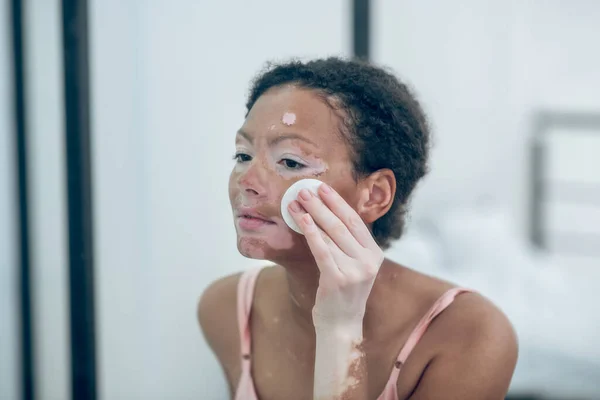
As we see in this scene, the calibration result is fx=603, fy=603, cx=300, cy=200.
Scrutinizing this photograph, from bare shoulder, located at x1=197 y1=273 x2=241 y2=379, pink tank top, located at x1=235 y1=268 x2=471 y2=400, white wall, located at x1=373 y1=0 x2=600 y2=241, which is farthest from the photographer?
white wall, located at x1=373 y1=0 x2=600 y2=241

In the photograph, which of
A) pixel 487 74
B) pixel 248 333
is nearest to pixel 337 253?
pixel 248 333

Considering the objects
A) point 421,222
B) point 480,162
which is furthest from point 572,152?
point 421,222

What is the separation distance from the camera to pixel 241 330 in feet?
2.47

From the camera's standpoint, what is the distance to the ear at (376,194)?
2.11ft

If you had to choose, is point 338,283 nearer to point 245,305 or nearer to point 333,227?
point 333,227

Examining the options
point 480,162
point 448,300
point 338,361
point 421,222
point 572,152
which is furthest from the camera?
point 572,152

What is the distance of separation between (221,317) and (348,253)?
291mm

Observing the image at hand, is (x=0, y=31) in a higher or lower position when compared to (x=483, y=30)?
lower

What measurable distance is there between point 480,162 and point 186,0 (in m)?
1.38

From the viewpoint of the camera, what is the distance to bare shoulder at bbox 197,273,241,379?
0.78 metres

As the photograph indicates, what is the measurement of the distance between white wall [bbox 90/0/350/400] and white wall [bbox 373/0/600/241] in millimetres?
317

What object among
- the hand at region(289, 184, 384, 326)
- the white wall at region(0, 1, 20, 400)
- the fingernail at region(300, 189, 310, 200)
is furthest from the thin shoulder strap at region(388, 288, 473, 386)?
the white wall at region(0, 1, 20, 400)

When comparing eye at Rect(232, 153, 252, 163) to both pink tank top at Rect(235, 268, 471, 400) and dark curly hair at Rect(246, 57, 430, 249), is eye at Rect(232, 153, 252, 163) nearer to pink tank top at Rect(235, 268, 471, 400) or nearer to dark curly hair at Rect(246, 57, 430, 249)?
dark curly hair at Rect(246, 57, 430, 249)

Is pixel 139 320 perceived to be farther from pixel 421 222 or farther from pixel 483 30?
pixel 483 30
